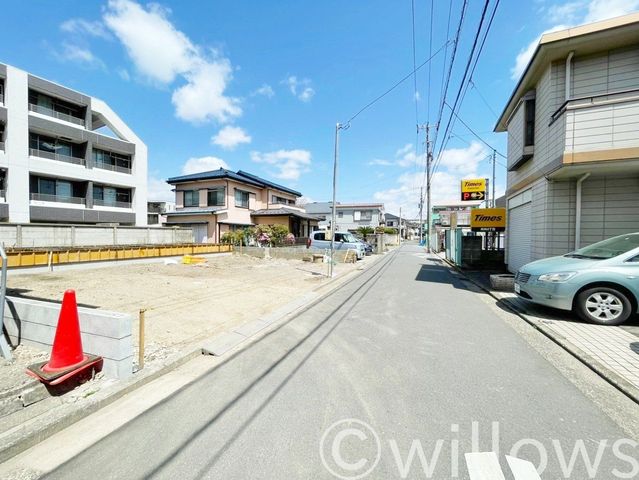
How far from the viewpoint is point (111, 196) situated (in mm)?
22547

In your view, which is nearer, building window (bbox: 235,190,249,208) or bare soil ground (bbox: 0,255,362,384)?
bare soil ground (bbox: 0,255,362,384)

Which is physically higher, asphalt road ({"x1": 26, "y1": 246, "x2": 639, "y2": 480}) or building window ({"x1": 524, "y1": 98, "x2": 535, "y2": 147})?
building window ({"x1": 524, "y1": 98, "x2": 535, "y2": 147})

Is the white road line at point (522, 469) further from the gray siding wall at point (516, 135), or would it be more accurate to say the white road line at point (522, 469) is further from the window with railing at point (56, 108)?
the window with railing at point (56, 108)

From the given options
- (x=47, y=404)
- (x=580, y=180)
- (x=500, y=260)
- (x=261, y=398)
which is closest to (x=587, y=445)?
(x=261, y=398)

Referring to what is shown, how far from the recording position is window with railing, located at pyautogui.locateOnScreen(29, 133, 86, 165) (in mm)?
18431

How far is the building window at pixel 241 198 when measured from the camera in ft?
78.7

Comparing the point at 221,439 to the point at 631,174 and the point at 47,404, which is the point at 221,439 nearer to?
the point at 47,404

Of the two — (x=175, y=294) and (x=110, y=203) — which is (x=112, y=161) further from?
(x=175, y=294)

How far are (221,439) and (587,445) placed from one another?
290 cm

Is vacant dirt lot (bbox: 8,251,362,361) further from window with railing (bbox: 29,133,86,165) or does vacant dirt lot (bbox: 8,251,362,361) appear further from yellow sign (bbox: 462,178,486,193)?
yellow sign (bbox: 462,178,486,193)

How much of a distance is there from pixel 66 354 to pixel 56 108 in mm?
25890

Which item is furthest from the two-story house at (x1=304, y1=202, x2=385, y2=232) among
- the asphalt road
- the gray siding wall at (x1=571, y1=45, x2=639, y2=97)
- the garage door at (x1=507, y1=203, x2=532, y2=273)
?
the asphalt road

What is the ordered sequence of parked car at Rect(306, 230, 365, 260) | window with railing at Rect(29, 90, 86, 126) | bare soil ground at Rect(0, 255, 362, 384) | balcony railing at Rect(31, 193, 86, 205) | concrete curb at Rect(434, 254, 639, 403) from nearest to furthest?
1. concrete curb at Rect(434, 254, 639, 403)
2. bare soil ground at Rect(0, 255, 362, 384)
3. balcony railing at Rect(31, 193, 86, 205)
4. window with railing at Rect(29, 90, 86, 126)
5. parked car at Rect(306, 230, 365, 260)

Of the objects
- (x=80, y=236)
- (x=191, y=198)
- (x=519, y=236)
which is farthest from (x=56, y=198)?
(x=519, y=236)
